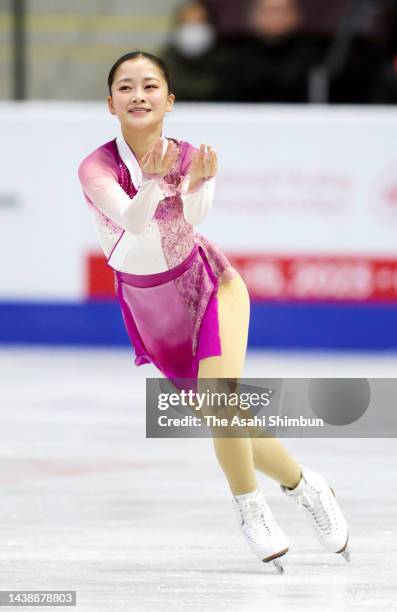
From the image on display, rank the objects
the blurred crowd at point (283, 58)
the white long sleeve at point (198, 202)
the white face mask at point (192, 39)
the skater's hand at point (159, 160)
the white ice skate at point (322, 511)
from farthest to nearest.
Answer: the white face mask at point (192, 39) → the blurred crowd at point (283, 58) → the white ice skate at point (322, 511) → the white long sleeve at point (198, 202) → the skater's hand at point (159, 160)

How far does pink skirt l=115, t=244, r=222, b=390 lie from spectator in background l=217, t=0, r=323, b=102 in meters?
4.97

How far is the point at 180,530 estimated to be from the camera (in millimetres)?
4086

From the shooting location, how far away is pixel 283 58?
8500mm

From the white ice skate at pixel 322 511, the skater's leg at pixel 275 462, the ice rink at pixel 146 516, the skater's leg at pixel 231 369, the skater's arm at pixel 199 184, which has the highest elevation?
the skater's arm at pixel 199 184

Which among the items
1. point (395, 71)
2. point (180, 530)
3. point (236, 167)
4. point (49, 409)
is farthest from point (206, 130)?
point (180, 530)

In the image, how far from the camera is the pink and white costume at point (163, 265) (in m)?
3.41

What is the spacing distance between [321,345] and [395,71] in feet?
5.35

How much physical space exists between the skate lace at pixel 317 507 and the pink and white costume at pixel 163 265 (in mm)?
451

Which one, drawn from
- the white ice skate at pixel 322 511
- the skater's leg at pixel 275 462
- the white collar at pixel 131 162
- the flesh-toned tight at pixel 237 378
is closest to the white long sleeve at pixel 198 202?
the white collar at pixel 131 162

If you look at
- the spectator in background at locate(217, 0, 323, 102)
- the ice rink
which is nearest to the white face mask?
the spectator in background at locate(217, 0, 323, 102)

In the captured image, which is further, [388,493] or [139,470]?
[139,470]

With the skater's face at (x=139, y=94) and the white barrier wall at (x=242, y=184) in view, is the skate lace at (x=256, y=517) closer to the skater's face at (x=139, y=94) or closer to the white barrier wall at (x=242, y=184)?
the skater's face at (x=139, y=94)

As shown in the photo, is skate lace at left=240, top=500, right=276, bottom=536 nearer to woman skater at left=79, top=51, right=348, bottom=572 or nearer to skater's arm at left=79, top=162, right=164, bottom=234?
woman skater at left=79, top=51, right=348, bottom=572

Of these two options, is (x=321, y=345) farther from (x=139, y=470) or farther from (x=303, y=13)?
(x=139, y=470)
